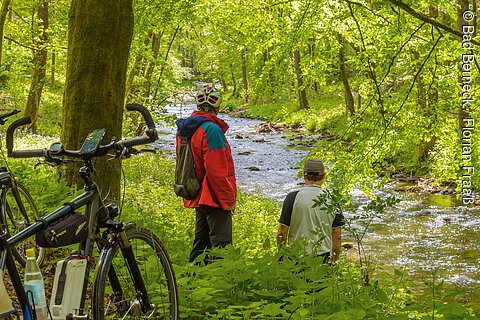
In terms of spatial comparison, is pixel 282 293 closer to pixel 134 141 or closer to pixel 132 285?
pixel 132 285

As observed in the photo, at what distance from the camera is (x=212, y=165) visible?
583cm

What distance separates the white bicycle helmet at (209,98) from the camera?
595 cm

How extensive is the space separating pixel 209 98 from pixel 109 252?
2979 millimetres

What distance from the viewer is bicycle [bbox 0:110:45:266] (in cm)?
505

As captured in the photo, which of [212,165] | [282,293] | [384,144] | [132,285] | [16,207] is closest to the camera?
[132,285]

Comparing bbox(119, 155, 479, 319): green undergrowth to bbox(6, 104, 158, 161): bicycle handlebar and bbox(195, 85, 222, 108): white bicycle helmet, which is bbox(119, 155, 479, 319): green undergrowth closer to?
bbox(6, 104, 158, 161): bicycle handlebar

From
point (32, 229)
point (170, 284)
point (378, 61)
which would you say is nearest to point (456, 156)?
point (378, 61)

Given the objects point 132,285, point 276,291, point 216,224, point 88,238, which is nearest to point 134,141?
point 88,238

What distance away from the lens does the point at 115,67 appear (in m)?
6.65

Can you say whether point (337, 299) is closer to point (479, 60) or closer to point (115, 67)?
point (115, 67)

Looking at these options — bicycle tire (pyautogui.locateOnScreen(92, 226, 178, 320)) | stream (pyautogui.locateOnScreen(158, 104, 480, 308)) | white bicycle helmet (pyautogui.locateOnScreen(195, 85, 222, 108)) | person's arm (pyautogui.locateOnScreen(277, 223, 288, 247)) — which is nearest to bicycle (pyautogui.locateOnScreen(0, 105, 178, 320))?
bicycle tire (pyautogui.locateOnScreen(92, 226, 178, 320))

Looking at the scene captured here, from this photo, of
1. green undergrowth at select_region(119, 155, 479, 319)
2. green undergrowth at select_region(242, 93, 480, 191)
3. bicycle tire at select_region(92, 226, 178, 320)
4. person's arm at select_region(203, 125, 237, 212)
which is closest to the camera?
bicycle tire at select_region(92, 226, 178, 320)

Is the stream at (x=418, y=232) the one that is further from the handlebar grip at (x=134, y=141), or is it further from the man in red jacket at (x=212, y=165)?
the handlebar grip at (x=134, y=141)

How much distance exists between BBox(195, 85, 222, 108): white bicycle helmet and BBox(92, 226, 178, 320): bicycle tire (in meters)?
2.21
